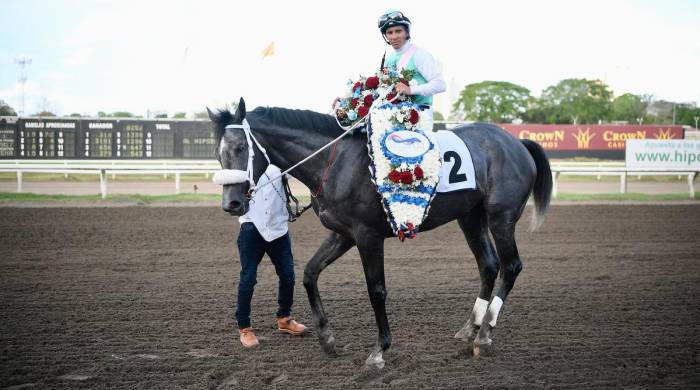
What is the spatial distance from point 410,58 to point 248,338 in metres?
2.74

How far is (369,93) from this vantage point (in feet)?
16.5

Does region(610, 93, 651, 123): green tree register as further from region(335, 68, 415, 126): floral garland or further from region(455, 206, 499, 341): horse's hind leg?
region(335, 68, 415, 126): floral garland

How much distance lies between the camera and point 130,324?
5.80 m

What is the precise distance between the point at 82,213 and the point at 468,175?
34.3ft

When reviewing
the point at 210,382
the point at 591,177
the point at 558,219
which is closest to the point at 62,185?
the point at 558,219

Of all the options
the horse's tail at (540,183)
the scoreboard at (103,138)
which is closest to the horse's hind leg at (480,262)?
the horse's tail at (540,183)

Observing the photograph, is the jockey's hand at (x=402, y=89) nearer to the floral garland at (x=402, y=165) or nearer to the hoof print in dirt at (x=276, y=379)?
the floral garland at (x=402, y=165)

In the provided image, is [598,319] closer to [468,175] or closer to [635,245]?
[468,175]

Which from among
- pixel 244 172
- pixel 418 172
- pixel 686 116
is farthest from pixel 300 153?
pixel 686 116

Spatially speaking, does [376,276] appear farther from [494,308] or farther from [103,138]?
[103,138]

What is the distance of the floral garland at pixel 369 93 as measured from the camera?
16.5 ft

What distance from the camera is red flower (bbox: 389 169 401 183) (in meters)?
4.79

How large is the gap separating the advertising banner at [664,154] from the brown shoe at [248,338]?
1606 cm

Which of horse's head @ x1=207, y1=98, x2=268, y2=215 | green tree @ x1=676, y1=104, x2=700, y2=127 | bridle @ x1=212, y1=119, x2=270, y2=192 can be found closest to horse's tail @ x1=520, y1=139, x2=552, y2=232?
bridle @ x1=212, y1=119, x2=270, y2=192
